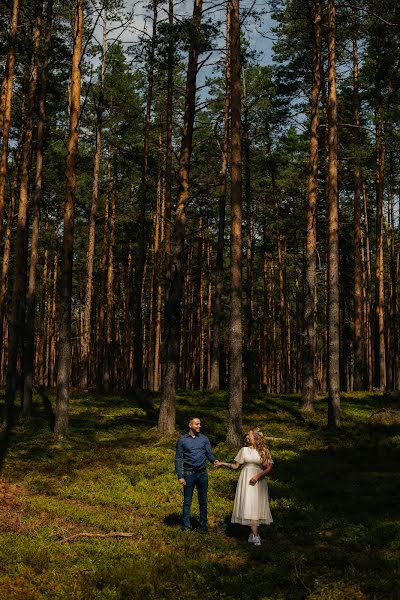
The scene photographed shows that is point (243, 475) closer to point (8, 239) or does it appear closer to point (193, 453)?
point (193, 453)

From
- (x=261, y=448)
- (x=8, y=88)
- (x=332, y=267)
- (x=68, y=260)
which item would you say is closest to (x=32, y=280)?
(x=68, y=260)

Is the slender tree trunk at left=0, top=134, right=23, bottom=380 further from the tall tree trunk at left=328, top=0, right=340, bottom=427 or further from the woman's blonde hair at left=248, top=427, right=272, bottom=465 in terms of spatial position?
the woman's blonde hair at left=248, top=427, right=272, bottom=465

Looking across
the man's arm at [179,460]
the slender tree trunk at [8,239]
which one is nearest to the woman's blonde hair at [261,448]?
the man's arm at [179,460]

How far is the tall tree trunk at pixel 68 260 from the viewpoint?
16.3 metres

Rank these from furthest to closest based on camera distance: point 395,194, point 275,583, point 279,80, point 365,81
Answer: point 395,194 < point 365,81 < point 279,80 < point 275,583

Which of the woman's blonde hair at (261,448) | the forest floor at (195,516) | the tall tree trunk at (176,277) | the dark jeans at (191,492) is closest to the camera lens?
the forest floor at (195,516)

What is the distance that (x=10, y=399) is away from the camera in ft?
59.8

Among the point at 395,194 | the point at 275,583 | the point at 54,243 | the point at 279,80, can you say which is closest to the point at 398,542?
the point at 275,583

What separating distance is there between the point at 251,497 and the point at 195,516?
1981mm

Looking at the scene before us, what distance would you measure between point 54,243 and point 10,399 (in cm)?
2301

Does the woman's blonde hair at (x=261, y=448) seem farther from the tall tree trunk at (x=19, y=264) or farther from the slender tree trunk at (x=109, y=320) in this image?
the slender tree trunk at (x=109, y=320)

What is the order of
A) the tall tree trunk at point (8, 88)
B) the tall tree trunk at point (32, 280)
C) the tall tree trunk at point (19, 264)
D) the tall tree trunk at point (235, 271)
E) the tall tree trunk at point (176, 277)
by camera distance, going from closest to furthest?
the tall tree trunk at point (235, 271), the tall tree trunk at point (176, 277), the tall tree trunk at point (19, 264), the tall tree trunk at point (8, 88), the tall tree trunk at point (32, 280)

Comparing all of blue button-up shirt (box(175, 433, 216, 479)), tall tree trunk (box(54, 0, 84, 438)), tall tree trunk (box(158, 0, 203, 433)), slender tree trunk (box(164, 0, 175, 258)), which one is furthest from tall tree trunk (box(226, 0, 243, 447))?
blue button-up shirt (box(175, 433, 216, 479))

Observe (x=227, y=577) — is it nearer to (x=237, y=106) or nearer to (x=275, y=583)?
(x=275, y=583)
